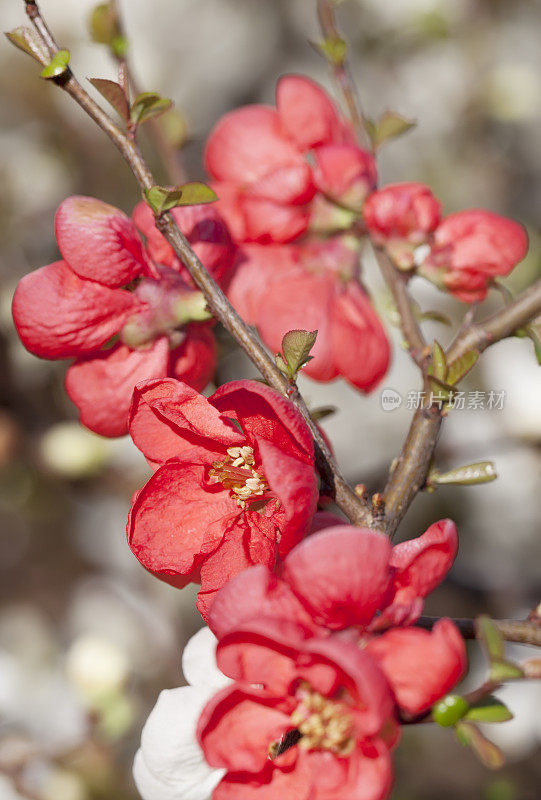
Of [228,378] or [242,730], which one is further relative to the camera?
[228,378]

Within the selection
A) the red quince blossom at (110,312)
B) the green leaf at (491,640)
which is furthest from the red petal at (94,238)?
the green leaf at (491,640)

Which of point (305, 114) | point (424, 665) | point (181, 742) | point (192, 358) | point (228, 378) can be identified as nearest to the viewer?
point (424, 665)

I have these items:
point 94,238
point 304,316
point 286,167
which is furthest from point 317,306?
point 94,238

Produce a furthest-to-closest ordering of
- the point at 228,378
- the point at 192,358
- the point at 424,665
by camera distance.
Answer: the point at 228,378 < the point at 192,358 < the point at 424,665

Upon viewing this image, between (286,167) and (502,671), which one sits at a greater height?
(286,167)

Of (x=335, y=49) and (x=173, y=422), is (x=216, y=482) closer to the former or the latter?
(x=173, y=422)

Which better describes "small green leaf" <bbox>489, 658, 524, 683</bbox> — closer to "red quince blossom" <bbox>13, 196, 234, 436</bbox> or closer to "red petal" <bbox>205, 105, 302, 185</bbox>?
"red quince blossom" <bbox>13, 196, 234, 436</bbox>

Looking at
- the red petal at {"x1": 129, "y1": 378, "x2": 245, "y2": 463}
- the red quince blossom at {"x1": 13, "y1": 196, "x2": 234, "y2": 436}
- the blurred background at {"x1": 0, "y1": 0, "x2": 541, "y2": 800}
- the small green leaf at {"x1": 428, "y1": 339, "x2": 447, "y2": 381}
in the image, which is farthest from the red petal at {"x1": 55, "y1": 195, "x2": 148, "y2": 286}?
the blurred background at {"x1": 0, "y1": 0, "x2": 541, "y2": 800}
